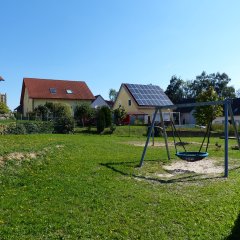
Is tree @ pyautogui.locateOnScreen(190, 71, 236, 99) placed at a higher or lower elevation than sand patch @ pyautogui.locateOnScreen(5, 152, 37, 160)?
higher

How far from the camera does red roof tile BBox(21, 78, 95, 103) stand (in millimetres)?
56406

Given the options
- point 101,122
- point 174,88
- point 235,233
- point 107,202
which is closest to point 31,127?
point 101,122

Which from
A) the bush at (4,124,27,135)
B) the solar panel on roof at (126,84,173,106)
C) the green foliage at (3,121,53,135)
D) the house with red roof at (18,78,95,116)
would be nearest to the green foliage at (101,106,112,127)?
the green foliage at (3,121,53,135)

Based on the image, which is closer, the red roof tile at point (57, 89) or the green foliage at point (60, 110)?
the green foliage at point (60, 110)

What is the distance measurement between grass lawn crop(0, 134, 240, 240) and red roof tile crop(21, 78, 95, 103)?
4475 centimetres

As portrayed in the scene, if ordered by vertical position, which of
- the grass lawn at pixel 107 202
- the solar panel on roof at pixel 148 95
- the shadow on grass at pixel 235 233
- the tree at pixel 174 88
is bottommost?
the shadow on grass at pixel 235 233

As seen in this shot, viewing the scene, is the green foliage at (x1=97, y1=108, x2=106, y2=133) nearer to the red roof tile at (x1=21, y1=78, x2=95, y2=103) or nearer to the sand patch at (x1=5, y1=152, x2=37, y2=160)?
the sand patch at (x1=5, y1=152, x2=37, y2=160)

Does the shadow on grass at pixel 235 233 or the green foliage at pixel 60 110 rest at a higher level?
the green foliage at pixel 60 110

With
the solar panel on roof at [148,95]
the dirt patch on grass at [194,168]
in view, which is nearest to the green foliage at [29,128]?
the dirt patch on grass at [194,168]

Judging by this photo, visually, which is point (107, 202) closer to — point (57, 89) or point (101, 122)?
point (101, 122)

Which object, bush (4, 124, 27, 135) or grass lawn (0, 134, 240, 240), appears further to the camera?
bush (4, 124, 27, 135)

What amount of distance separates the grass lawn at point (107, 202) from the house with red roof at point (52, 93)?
44.3 metres

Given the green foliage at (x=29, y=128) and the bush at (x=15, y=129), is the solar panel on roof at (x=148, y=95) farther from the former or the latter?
the bush at (x=15, y=129)

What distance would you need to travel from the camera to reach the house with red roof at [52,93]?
5597cm
